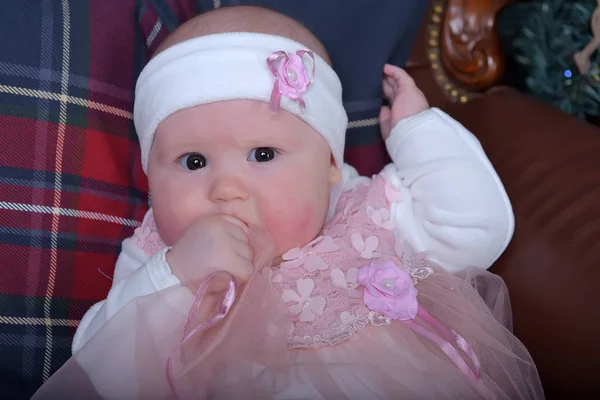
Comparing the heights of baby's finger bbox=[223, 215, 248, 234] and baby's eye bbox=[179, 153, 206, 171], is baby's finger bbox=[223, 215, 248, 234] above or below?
below

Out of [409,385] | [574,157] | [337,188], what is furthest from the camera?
[337,188]

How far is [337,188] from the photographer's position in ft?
4.15

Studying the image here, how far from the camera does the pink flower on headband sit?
3.33 feet

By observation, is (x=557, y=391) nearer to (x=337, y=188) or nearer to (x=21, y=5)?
(x=337, y=188)

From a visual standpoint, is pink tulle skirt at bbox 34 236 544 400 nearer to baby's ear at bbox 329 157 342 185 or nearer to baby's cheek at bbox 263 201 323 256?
baby's cheek at bbox 263 201 323 256

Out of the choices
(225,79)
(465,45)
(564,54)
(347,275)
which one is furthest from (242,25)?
(564,54)

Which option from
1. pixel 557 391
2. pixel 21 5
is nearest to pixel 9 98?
pixel 21 5

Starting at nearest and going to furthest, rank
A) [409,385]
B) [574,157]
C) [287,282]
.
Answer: [409,385]
[287,282]
[574,157]

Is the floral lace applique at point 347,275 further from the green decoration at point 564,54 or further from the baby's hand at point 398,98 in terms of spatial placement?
the green decoration at point 564,54

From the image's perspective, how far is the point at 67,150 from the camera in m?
1.16

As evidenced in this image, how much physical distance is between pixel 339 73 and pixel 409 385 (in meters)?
0.67

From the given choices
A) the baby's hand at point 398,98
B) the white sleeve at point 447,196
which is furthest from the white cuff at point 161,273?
the baby's hand at point 398,98

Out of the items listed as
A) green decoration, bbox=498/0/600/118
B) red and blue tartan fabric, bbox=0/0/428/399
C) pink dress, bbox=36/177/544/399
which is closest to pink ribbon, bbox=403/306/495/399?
pink dress, bbox=36/177/544/399

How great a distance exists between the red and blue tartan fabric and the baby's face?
0.19m
